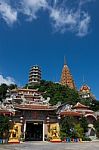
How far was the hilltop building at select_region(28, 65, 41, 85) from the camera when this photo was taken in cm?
10565

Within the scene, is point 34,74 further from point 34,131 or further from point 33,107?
point 33,107

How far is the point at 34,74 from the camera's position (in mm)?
107562

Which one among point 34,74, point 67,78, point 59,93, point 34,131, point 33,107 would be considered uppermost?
point 34,74

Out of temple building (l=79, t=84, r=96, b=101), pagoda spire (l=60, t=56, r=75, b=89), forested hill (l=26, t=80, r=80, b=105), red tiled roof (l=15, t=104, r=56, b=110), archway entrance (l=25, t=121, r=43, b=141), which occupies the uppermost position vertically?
pagoda spire (l=60, t=56, r=75, b=89)

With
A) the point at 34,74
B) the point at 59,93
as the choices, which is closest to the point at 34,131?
the point at 59,93

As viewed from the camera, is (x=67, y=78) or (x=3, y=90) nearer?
(x=3, y=90)

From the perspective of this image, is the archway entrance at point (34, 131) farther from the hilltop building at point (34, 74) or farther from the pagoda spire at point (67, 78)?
the pagoda spire at point (67, 78)

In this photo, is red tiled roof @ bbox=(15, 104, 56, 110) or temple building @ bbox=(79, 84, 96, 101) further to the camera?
temple building @ bbox=(79, 84, 96, 101)

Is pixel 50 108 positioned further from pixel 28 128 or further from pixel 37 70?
pixel 37 70

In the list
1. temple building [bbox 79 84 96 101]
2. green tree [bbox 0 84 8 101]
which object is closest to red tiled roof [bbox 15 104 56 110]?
green tree [bbox 0 84 8 101]

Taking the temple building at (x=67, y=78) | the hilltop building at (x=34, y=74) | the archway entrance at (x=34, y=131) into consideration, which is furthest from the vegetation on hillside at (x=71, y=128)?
the temple building at (x=67, y=78)

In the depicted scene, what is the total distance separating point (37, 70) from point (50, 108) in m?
70.3

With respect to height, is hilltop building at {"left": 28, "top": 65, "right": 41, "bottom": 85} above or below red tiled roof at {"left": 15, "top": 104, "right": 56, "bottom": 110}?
above

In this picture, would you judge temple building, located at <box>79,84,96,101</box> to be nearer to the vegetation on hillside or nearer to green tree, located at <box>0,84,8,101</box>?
green tree, located at <box>0,84,8,101</box>
